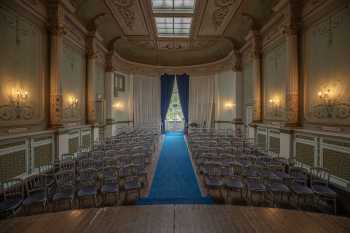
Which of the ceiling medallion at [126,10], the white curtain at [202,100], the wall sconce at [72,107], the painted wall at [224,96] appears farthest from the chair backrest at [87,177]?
the white curtain at [202,100]

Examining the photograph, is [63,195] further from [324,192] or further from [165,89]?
[165,89]

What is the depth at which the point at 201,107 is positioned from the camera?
1697 centimetres

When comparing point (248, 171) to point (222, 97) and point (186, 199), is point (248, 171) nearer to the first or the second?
point (186, 199)

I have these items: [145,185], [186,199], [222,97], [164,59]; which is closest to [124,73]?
[164,59]

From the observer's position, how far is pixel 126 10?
30.3ft

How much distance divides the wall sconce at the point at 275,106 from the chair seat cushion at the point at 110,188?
23.3 feet

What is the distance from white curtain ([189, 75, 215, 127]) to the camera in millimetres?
16375

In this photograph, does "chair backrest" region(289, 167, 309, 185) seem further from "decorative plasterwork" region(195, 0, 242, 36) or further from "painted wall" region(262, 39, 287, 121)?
"decorative plasterwork" region(195, 0, 242, 36)

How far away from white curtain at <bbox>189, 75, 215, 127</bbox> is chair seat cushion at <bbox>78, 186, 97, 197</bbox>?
522 inches

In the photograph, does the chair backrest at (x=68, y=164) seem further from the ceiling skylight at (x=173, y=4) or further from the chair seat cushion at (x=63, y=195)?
the ceiling skylight at (x=173, y=4)

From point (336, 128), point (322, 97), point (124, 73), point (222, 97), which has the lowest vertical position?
point (336, 128)

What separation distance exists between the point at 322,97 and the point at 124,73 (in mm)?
12846

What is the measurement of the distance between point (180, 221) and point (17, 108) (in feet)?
18.7

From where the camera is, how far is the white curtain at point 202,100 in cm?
1638
